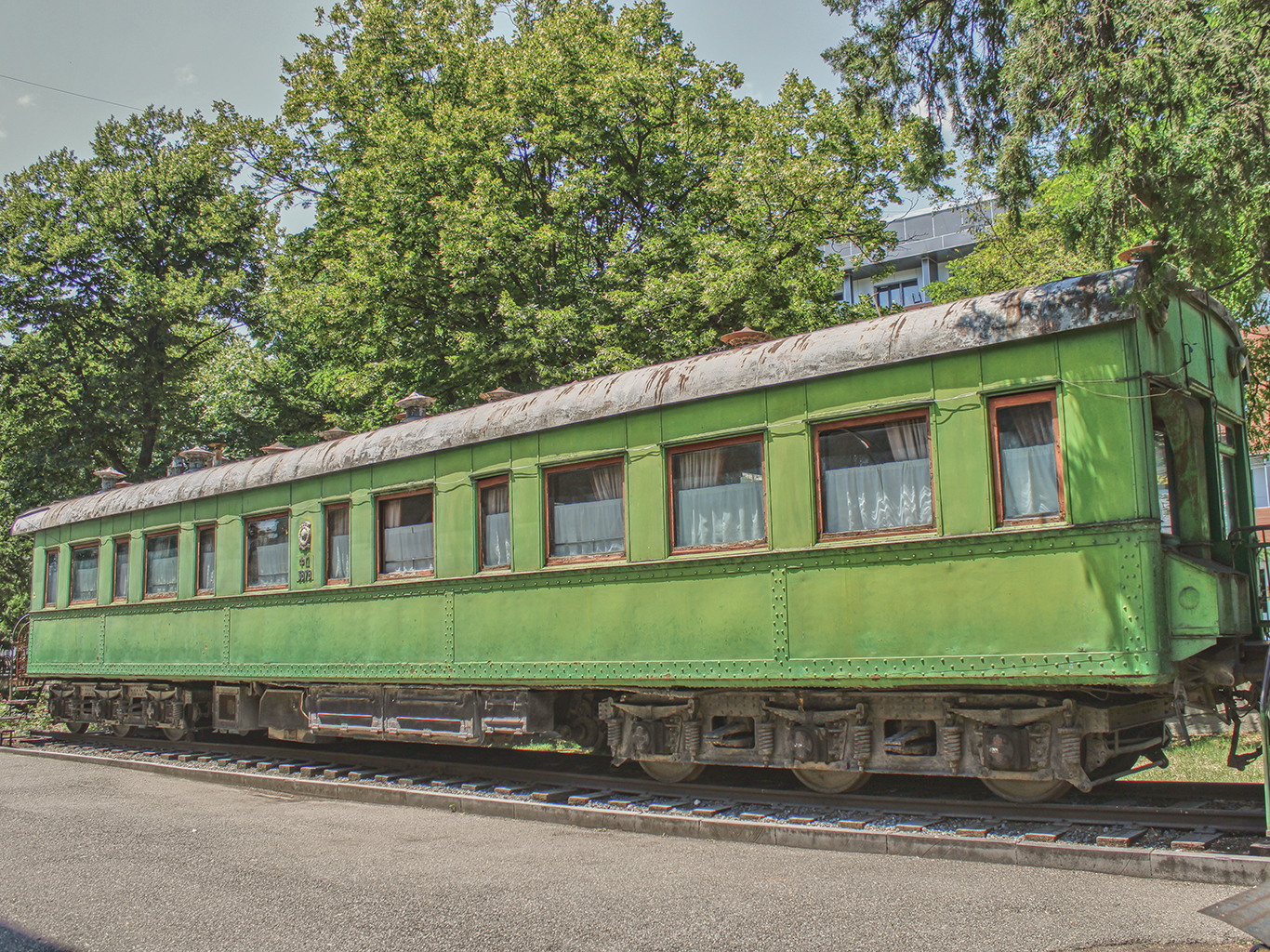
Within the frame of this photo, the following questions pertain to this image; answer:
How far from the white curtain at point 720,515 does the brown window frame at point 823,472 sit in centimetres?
46

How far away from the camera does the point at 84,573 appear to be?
14.9 meters

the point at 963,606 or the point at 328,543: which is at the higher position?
the point at 328,543

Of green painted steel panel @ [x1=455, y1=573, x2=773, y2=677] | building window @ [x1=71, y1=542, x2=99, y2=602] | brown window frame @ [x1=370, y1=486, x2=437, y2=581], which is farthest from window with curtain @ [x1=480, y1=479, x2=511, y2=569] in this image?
building window @ [x1=71, y1=542, x2=99, y2=602]

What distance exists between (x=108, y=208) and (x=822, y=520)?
24342 millimetres

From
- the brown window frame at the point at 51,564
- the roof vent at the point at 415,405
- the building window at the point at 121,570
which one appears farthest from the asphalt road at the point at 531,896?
the brown window frame at the point at 51,564

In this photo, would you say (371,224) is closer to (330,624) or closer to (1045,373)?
(330,624)

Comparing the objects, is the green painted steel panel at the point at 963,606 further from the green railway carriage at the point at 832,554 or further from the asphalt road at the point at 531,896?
the asphalt road at the point at 531,896

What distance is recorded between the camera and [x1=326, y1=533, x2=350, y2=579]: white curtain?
1089 cm

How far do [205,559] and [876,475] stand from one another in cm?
880

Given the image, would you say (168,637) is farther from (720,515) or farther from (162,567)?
(720,515)

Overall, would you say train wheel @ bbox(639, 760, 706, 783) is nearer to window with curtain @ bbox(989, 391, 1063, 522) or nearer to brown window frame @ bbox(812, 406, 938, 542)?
brown window frame @ bbox(812, 406, 938, 542)

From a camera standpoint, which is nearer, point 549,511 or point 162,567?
point 549,511

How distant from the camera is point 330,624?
10.9 meters

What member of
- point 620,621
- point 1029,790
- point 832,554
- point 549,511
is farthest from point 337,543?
point 1029,790
